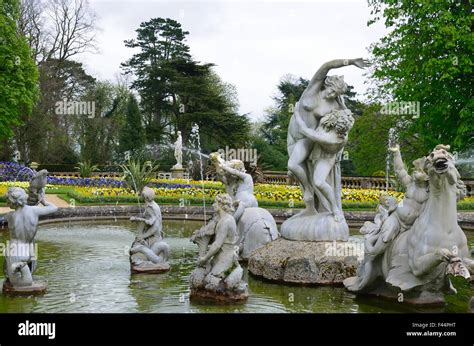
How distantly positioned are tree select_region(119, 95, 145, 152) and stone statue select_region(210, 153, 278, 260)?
3527 centimetres

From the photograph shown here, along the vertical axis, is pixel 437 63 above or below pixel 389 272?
above

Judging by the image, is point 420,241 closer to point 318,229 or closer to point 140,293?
point 318,229

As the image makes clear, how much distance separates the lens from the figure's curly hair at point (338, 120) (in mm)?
8562

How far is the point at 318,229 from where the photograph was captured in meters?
8.65

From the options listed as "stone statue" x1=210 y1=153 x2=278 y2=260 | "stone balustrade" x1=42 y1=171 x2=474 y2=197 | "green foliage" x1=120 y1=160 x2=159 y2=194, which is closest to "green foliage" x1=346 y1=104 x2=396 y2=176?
"stone balustrade" x1=42 y1=171 x2=474 y2=197

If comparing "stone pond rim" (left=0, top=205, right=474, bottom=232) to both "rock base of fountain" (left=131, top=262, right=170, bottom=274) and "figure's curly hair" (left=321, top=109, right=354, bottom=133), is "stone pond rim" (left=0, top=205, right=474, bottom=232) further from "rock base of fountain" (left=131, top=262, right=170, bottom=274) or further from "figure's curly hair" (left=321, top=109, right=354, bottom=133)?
"figure's curly hair" (left=321, top=109, right=354, bottom=133)

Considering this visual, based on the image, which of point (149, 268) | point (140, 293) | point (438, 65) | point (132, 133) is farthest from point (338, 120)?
point (132, 133)

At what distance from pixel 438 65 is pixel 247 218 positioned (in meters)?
11.9

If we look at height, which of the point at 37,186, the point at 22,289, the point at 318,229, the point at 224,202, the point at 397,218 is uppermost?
the point at 37,186
